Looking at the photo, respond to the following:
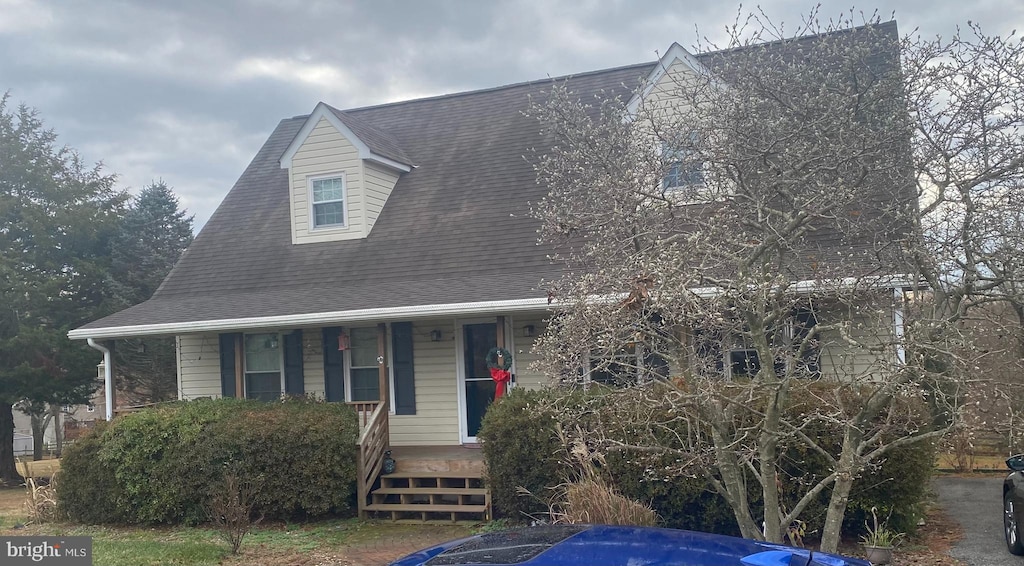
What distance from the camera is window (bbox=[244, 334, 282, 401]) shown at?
14.2 metres

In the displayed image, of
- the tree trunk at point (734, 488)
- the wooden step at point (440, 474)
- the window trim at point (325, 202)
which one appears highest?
the window trim at point (325, 202)

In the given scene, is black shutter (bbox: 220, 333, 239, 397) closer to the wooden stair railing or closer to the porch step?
the wooden stair railing

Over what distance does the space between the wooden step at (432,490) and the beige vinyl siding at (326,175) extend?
5.34m

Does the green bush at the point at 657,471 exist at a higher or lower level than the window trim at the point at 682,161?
lower

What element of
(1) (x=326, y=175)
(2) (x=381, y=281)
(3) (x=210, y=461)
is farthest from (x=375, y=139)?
(3) (x=210, y=461)

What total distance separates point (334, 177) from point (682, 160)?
8565mm

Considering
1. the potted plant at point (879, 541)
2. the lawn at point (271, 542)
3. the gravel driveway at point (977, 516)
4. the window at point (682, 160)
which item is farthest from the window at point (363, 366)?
the gravel driveway at point (977, 516)

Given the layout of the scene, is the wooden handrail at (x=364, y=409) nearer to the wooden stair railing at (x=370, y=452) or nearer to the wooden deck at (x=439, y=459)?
the wooden stair railing at (x=370, y=452)

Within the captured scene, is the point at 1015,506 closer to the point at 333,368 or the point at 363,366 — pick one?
the point at 363,366

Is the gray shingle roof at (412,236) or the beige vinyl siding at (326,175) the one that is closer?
the gray shingle roof at (412,236)

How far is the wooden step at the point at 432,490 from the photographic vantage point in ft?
33.7

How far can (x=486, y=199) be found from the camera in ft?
46.9

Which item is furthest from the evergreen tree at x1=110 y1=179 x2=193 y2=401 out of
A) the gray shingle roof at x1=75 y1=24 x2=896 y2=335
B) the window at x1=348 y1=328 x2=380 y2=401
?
the window at x1=348 y1=328 x2=380 y2=401

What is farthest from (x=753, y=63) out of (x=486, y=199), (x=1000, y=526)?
(x=486, y=199)
